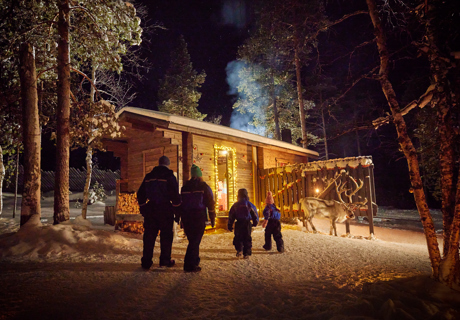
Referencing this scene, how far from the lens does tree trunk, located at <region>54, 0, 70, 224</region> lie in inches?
300

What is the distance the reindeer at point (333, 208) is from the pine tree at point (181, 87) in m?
20.2

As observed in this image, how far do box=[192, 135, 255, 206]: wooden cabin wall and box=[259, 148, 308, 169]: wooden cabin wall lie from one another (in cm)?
123

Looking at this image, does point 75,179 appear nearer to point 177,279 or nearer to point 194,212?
point 194,212

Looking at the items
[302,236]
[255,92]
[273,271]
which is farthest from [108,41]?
[255,92]

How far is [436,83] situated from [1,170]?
59.8ft

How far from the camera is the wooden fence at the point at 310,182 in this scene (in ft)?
34.4

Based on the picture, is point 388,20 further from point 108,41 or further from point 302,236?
point 108,41

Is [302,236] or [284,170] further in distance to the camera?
[284,170]

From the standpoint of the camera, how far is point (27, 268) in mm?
4891

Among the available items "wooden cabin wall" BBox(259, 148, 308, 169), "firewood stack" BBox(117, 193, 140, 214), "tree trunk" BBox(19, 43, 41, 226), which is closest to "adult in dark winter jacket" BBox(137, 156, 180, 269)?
"tree trunk" BBox(19, 43, 41, 226)

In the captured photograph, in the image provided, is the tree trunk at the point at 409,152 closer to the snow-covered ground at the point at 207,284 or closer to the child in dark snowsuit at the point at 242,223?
the snow-covered ground at the point at 207,284

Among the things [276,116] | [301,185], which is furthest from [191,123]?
[276,116]

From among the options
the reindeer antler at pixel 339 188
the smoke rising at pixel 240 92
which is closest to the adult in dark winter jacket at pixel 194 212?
the reindeer antler at pixel 339 188

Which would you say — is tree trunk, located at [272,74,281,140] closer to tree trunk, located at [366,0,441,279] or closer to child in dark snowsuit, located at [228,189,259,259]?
child in dark snowsuit, located at [228,189,259,259]
